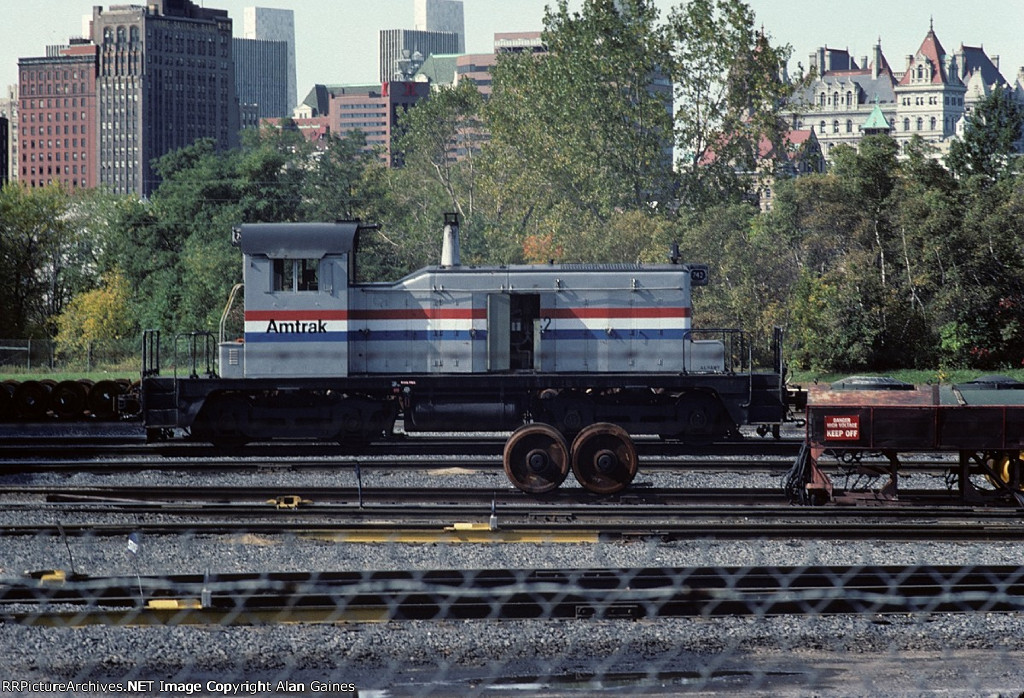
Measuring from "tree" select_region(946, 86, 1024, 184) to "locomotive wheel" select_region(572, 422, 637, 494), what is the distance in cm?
4979

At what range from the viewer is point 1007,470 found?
16438 millimetres

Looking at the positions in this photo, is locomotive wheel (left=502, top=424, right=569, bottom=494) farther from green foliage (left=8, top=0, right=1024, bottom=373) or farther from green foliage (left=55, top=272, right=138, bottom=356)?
green foliage (left=55, top=272, right=138, bottom=356)

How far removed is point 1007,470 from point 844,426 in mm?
2986

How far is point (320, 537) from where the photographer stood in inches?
533

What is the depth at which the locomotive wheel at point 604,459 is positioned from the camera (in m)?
16.7

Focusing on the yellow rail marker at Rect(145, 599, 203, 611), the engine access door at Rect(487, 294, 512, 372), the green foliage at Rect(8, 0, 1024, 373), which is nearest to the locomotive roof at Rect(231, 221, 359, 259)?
the engine access door at Rect(487, 294, 512, 372)

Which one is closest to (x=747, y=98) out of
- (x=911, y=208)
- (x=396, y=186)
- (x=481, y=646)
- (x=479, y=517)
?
(x=911, y=208)

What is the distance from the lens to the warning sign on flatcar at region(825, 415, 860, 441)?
49.7ft

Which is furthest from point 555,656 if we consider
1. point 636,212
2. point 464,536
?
point 636,212

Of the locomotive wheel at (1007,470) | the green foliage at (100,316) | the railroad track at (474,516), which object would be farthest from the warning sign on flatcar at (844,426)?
the green foliage at (100,316)

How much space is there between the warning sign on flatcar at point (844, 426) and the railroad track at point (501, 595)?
4215 millimetres

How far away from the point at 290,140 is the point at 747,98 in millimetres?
91831

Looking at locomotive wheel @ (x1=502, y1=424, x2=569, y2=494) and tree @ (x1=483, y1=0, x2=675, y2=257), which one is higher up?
tree @ (x1=483, y1=0, x2=675, y2=257)

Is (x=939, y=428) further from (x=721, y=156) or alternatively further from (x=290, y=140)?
(x=290, y=140)
